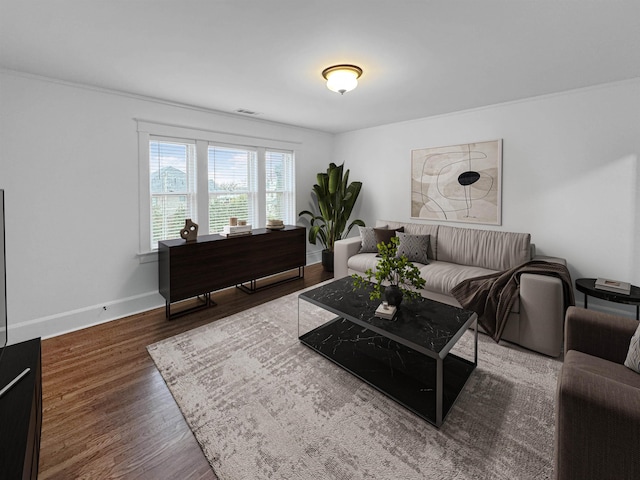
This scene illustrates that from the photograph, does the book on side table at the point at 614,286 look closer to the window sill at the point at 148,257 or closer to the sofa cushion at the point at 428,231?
the sofa cushion at the point at 428,231

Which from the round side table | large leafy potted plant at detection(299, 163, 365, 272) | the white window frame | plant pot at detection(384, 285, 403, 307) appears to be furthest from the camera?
large leafy potted plant at detection(299, 163, 365, 272)

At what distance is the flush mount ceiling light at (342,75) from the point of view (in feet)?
8.27

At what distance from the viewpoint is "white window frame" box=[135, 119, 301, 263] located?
345 cm

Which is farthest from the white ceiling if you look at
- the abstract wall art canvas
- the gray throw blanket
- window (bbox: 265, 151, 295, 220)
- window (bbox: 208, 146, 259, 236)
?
the gray throw blanket

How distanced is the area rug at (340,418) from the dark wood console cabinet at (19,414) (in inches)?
32.9

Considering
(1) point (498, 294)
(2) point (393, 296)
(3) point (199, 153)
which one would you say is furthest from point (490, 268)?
(3) point (199, 153)

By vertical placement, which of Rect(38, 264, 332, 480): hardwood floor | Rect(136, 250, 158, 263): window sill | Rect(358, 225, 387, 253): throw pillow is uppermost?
Rect(358, 225, 387, 253): throw pillow

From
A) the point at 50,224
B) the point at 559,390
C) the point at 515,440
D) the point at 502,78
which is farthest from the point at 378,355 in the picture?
the point at 50,224

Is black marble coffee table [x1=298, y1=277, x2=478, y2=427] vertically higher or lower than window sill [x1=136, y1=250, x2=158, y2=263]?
lower

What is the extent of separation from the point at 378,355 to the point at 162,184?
3.22 metres

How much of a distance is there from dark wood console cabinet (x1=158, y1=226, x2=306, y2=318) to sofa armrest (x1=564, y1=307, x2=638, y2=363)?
129 inches

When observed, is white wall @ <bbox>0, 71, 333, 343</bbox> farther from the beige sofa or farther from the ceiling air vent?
the beige sofa

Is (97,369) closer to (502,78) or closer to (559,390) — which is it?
(559,390)

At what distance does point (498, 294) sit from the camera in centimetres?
273
